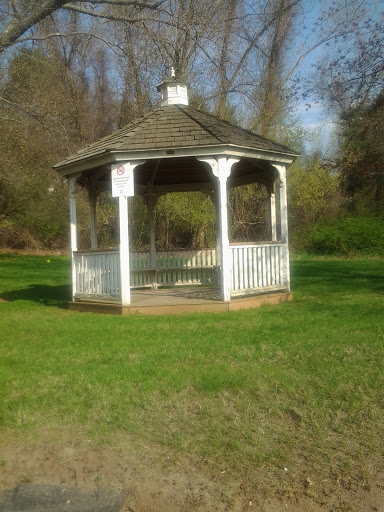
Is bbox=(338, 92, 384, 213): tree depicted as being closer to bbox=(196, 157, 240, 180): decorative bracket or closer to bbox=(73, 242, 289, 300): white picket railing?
bbox=(73, 242, 289, 300): white picket railing

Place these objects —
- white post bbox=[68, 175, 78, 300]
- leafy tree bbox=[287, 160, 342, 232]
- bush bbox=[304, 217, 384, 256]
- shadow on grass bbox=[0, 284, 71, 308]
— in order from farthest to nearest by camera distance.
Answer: leafy tree bbox=[287, 160, 342, 232] → bush bbox=[304, 217, 384, 256] → shadow on grass bbox=[0, 284, 71, 308] → white post bbox=[68, 175, 78, 300]

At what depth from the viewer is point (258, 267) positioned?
10781mm

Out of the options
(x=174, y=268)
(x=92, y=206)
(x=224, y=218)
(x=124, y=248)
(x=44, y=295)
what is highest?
(x=92, y=206)

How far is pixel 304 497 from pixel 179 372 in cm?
255

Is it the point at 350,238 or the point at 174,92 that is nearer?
the point at 174,92

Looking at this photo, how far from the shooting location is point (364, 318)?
8383 mm

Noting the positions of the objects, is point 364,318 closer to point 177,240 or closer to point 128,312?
point 128,312

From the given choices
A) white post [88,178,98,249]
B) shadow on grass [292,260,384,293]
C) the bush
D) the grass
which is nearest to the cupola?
white post [88,178,98,249]

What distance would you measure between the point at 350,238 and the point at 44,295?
61.7ft

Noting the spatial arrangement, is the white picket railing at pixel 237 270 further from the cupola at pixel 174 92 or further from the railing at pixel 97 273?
the cupola at pixel 174 92

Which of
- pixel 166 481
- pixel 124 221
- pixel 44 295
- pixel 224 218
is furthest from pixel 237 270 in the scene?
pixel 166 481

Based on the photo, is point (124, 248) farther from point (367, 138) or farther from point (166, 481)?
point (367, 138)

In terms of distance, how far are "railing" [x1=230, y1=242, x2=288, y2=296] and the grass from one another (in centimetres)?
125

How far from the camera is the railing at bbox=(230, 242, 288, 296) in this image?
10.4 meters
